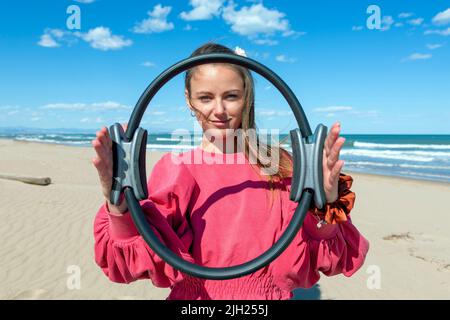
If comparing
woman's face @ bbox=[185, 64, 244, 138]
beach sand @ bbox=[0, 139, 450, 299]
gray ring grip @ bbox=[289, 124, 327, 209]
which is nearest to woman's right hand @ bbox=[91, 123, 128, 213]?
woman's face @ bbox=[185, 64, 244, 138]

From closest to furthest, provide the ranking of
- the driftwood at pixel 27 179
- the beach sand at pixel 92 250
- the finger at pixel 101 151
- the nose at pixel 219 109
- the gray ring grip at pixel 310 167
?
1. the finger at pixel 101 151
2. the gray ring grip at pixel 310 167
3. the nose at pixel 219 109
4. the beach sand at pixel 92 250
5. the driftwood at pixel 27 179

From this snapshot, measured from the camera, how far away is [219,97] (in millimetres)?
1571

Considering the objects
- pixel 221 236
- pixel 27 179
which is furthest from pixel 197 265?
pixel 27 179

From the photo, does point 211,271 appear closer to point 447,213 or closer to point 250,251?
point 250,251

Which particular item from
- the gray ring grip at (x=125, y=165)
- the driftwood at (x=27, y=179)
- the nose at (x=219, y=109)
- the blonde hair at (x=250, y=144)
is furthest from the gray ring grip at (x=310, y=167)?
the driftwood at (x=27, y=179)

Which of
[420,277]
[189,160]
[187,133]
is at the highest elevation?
[187,133]

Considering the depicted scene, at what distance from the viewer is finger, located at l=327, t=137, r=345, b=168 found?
1266 millimetres

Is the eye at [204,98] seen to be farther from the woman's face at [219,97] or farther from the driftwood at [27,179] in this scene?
the driftwood at [27,179]

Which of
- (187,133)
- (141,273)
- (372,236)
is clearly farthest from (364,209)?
(141,273)

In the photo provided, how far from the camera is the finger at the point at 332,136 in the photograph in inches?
50.1

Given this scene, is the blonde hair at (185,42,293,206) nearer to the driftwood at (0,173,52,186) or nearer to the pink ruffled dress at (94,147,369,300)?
the pink ruffled dress at (94,147,369,300)

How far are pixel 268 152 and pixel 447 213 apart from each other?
7.56m

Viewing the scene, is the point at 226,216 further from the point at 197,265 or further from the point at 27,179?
the point at 27,179

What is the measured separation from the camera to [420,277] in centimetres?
466
